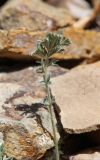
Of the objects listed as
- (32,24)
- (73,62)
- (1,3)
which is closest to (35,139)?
(73,62)

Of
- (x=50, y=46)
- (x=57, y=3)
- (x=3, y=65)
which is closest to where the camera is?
(x=50, y=46)

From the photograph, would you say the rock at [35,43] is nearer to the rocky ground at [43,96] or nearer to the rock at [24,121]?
the rocky ground at [43,96]

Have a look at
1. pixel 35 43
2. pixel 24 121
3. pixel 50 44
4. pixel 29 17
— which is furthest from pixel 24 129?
pixel 29 17

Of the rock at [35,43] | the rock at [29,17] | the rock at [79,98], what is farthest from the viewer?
the rock at [29,17]

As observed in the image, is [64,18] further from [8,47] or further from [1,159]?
[1,159]

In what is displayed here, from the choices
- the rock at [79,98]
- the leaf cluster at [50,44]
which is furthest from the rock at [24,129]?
the leaf cluster at [50,44]

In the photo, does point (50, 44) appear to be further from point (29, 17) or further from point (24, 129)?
point (29, 17)
